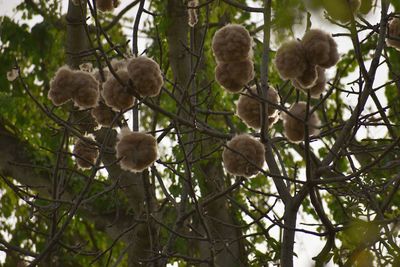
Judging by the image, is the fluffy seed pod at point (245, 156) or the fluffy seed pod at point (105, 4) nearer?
the fluffy seed pod at point (245, 156)

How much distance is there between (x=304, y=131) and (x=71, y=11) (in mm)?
2891

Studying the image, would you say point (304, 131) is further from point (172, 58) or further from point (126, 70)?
point (172, 58)

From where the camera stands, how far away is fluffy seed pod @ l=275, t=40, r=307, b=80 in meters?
2.39

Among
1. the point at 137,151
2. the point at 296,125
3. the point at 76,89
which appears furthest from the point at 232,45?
the point at 76,89

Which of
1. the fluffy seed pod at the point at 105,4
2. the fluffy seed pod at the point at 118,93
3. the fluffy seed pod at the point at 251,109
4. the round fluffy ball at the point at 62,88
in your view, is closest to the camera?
the fluffy seed pod at the point at 118,93

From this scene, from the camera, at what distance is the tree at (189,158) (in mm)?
2799

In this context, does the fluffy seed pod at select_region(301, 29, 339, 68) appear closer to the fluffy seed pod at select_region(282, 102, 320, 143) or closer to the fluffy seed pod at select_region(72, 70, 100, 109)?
the fluffy seed pod at select_region(282, 102, 320, 143)

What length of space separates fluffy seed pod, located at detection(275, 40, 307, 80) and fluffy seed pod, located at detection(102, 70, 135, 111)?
1.81 ft

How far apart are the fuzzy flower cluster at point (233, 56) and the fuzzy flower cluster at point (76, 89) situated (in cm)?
49

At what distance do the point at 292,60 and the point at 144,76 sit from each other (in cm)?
52

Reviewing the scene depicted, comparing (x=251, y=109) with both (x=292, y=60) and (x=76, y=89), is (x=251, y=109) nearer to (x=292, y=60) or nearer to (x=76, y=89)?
(x=292, y=60)

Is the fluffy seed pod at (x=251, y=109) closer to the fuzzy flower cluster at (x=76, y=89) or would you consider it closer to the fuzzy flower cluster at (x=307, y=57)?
the fuzzy flower cluster at (x=307, y=57)

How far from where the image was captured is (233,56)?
2.59 meters

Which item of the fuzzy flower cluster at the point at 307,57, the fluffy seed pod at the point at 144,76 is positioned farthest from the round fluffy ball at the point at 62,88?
Result: the fuzzy flower cluster at the point at 307,57
